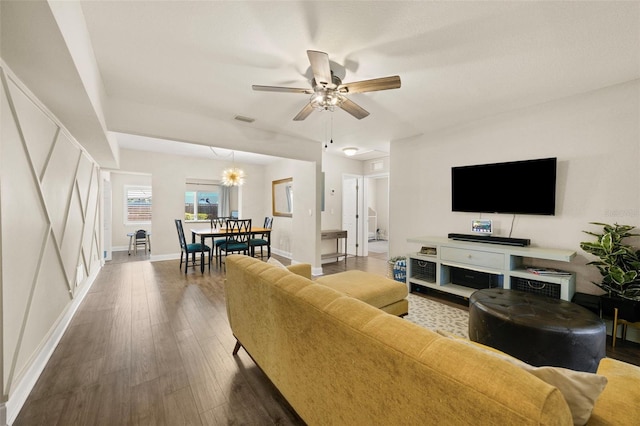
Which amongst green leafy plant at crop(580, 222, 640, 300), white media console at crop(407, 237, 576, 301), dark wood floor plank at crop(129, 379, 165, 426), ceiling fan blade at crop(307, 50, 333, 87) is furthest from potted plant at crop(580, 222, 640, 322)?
dark wood floor plank at crop(129, 379, 165, 426)

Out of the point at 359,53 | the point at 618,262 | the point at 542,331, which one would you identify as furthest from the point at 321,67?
the point at 618,262

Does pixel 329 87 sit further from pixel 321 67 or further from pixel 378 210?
pixel 378 210

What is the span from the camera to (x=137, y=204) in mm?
7309

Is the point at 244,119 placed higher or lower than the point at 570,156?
higher

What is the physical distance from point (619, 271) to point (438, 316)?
1648 millimetres

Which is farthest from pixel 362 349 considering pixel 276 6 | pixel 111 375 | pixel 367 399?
pixel 111 375

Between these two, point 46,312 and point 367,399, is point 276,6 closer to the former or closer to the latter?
point 367,399

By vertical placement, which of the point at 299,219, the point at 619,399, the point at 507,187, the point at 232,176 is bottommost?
the point at 619,399

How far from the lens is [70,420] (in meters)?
1.54

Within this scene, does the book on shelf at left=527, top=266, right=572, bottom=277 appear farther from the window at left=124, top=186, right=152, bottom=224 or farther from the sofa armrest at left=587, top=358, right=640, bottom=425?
the window at left=124, top=186, right=152, bottom=224

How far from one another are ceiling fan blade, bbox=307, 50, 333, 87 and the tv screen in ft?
8.58

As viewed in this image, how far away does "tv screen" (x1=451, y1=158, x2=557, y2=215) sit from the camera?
3.02 m

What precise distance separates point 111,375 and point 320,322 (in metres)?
1.94

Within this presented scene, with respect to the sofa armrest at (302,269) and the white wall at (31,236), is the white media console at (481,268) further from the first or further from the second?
the white wall at (31,236)
